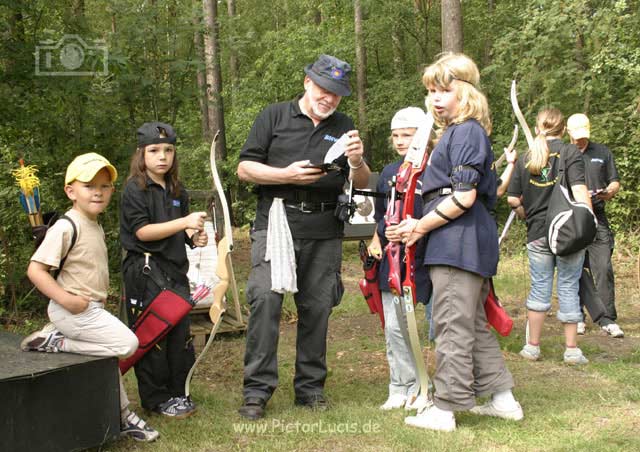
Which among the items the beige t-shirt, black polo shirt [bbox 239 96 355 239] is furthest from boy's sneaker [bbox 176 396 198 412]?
black polo shirt [bbox 239 96 355 239]

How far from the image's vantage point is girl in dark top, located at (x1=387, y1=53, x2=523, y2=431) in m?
3.63

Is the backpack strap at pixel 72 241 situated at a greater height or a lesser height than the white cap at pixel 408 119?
lesser

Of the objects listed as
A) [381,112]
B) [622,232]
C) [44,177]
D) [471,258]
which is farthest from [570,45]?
[471,258]

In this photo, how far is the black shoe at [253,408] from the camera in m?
3.97

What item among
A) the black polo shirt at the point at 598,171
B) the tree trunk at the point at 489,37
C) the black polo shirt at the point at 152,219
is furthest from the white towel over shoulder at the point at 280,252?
the tree trunk at the point at 489,37

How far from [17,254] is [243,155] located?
14.7 ft

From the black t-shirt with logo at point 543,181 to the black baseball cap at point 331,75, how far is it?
7.50 ft

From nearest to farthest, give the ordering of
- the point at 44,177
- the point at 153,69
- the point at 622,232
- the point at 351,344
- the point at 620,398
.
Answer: the point at 620,398, the point at 351,344, the point at 44,177, the point at 153,69, the point at 622,232

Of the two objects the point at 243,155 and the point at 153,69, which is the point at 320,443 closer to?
the point at 243,155

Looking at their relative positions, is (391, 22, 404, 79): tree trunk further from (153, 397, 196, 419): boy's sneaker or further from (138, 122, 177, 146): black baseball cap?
(153, 397, 196, 419): boy's sneaker

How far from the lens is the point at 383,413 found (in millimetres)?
4055

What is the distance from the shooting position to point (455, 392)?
3.67 meters

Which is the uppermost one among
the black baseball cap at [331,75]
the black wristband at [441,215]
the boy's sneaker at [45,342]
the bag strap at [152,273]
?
the black baseball cap at [331,75]

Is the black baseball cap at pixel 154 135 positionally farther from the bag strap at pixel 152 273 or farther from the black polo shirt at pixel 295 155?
the bag strap at pixel 152 273
